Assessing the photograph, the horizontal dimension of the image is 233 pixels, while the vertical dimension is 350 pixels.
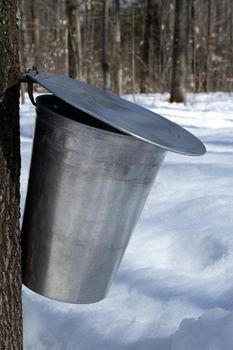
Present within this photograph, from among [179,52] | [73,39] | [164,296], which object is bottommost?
[73,39]

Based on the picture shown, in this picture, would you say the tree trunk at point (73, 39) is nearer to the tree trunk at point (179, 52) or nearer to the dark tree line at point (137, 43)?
the dark tree line at point (137, 43)

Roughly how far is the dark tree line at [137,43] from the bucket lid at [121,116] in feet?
13.7

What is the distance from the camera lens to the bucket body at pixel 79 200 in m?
1.02

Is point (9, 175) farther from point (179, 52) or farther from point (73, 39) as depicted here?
point (73, 39)

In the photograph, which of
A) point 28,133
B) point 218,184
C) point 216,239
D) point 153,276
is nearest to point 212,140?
point 218,184

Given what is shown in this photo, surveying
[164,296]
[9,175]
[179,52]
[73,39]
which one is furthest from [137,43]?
[9,175]

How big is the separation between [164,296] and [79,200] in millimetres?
764

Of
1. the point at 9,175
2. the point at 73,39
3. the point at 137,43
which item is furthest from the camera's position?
the point at 137,43

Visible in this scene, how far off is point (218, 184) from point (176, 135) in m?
1.80

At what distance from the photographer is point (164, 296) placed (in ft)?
5.49

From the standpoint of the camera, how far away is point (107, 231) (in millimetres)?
1107

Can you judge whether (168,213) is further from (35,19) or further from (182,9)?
(35,19)

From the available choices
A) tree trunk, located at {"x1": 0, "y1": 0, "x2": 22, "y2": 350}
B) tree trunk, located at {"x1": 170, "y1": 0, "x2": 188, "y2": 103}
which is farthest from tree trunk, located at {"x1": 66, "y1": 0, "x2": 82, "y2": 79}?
tree trunk, located at {"x1": 0, "y1": 0, "x2": 22, "y2": 350}

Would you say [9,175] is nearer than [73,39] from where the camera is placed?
Yes
